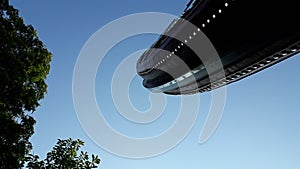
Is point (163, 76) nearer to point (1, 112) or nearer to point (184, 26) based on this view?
point (184, 26)

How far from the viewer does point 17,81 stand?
16375 millimetres

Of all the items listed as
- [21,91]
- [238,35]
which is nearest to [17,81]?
[21,91]

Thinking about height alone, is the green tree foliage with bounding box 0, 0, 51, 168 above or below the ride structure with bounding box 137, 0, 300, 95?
below

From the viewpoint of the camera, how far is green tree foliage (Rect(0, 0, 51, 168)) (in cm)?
1530

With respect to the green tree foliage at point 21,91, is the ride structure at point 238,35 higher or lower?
higher

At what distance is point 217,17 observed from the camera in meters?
54.6

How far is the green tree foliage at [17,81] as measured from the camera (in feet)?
50.2

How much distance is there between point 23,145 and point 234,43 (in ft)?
164

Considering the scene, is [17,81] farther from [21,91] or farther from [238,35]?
[238,35]

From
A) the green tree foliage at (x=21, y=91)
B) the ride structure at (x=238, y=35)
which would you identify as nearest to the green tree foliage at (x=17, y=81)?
the green tree foliage at (x=21, y=91)

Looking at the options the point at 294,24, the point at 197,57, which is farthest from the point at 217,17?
the point at 197,57

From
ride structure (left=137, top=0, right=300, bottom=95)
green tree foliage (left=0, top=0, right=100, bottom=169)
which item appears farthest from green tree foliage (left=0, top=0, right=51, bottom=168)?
ride structure (left=137, top=0, right=300, bottom=95)

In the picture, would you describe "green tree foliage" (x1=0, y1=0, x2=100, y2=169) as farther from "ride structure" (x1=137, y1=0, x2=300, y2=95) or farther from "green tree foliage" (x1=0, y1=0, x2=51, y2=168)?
"ride structure" (x1=137, y1=0, x2=300, y2=95)

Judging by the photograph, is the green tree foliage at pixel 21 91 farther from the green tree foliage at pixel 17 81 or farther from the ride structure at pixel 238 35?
the ride structure at pixel 238 35
